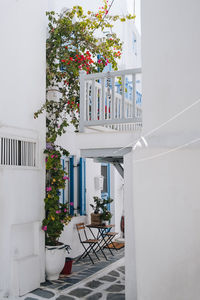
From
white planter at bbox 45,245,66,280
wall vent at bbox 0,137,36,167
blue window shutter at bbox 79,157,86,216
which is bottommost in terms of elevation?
white planter at bbox 45,245,66,280

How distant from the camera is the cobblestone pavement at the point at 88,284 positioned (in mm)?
6703

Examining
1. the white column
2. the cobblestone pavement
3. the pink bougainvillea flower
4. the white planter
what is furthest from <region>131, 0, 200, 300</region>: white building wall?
the white planter

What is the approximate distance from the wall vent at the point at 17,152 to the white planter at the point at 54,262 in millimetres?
1979

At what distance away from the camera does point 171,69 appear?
10.4 feet

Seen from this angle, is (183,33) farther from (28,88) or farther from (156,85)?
(28,88)

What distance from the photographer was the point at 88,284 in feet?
24.3

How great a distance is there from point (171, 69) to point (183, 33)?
36cm

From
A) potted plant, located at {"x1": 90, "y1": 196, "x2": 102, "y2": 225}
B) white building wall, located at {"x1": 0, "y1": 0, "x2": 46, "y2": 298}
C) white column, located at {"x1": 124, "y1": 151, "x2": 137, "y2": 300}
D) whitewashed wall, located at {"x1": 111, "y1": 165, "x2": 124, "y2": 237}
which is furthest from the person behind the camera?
whitewashed wall, located at {"x1": 111, "y1": 165, "x2": 124, "y2": 237}

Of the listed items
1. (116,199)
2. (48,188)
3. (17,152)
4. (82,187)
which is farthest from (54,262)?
(116,199)

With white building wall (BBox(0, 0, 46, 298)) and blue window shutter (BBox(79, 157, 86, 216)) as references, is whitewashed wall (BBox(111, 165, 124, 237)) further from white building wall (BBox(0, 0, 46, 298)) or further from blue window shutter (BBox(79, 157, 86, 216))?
white building wall (BBox(0, 0, 46, 298))

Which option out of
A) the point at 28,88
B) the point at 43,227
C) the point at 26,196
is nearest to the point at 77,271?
the point at 43,227

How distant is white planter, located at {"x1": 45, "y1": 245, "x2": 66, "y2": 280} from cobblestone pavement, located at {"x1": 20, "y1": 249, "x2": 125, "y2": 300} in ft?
0.55

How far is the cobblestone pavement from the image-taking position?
6703mm

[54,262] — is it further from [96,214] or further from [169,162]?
[169,162]
